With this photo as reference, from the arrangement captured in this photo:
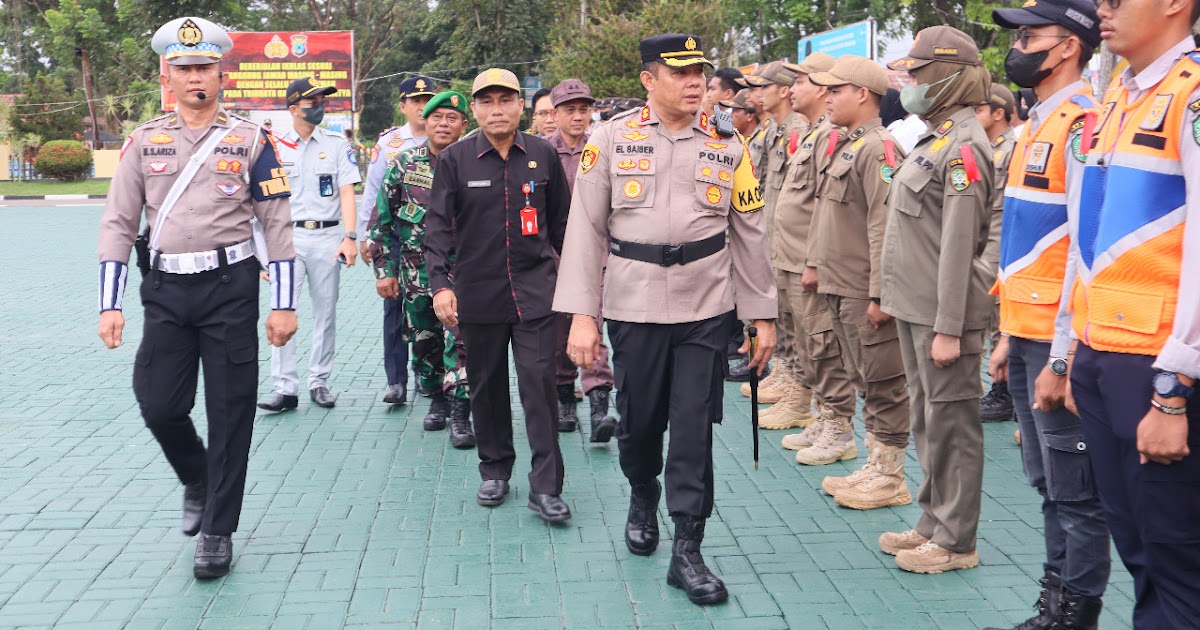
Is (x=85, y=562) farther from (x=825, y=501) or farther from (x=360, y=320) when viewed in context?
(x=360, y=320)

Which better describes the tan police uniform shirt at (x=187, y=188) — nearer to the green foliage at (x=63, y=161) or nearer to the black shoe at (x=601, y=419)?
the black shoe at (x=601, y=419)

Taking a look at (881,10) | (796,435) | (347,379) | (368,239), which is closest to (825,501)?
Result: (796,435)

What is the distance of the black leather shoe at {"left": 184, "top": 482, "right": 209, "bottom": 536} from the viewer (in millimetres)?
5012

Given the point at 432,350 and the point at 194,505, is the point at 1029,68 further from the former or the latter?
the point at 432,350

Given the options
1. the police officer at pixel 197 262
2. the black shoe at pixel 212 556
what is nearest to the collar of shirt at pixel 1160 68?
the police officer at pixel 197 262

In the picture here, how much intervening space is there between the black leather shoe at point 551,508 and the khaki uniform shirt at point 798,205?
2174mm

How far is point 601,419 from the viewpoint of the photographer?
710 cm

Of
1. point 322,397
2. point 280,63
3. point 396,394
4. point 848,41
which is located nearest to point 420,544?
point 396,394

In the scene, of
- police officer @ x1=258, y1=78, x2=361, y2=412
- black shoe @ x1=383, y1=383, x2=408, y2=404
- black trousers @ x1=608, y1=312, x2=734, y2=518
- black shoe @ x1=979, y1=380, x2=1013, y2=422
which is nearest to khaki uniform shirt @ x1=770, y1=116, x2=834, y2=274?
black shoe @ x1=979, y1=380, x2=1013, y2=422

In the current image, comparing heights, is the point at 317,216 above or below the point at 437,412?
above

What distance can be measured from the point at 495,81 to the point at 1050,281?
2942mm

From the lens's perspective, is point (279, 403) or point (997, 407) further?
point (279, 403)

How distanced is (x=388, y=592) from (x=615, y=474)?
203cm

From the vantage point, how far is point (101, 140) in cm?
5784
